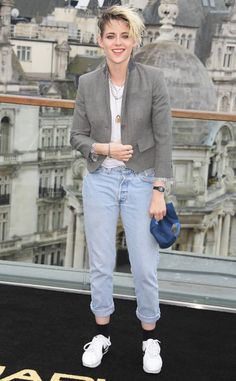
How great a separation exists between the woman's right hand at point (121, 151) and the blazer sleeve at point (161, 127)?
0.11 m

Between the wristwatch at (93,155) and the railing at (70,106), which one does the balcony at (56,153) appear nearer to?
the railing at (70,106)

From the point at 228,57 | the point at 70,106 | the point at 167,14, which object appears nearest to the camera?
the point at 70,106

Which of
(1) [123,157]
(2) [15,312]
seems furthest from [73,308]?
(1) [123,157]

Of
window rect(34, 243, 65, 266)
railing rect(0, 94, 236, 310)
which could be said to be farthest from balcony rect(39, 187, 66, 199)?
window rect(34, 243, 65, 266)

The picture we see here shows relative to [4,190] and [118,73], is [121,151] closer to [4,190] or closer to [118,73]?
[118,73]

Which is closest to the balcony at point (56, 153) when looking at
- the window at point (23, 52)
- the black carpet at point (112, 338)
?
the black carpet at point (112, 338)

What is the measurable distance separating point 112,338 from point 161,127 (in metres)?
1.04

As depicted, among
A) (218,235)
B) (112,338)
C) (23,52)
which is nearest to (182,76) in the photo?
(218,235)

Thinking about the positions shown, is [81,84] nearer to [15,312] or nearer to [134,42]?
[134,42]

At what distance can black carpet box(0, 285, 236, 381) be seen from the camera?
3021 mm

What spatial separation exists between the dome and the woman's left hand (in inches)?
648

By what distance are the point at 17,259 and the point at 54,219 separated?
347 millimetres

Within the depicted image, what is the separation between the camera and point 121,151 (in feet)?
9.00

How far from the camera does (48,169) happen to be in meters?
4.14
